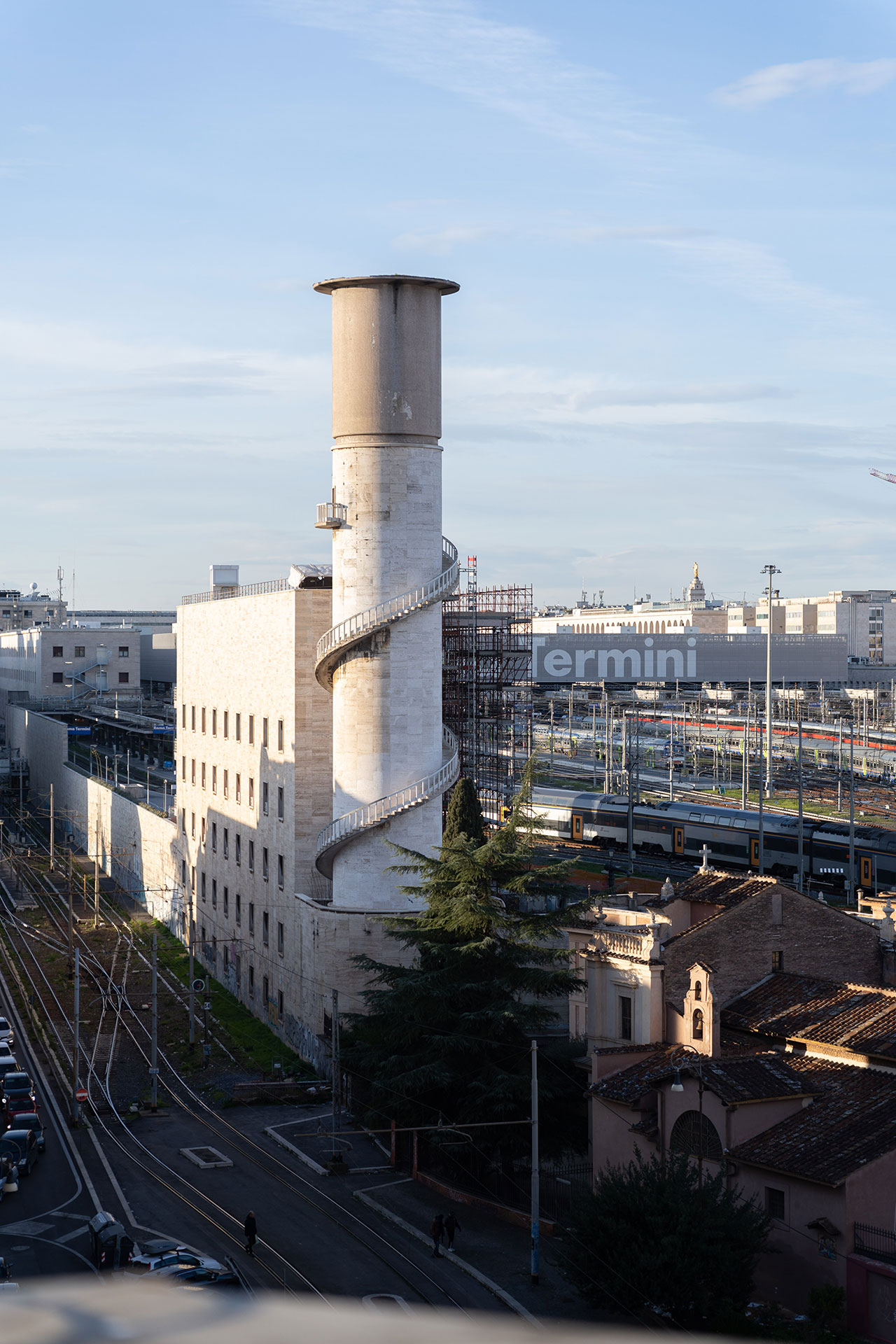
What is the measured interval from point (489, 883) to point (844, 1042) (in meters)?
11.0

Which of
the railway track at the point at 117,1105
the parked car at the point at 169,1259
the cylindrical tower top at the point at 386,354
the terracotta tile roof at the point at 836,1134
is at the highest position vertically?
the cylindrical tower top at the point at 386,354

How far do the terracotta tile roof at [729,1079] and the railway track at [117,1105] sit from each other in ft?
21.0

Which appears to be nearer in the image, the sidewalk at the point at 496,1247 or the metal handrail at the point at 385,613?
the sidewalk at the point at 496,1247

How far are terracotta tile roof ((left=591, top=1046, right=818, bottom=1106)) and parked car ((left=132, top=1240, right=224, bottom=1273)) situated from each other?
33.1 ft

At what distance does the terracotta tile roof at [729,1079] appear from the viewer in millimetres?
33062

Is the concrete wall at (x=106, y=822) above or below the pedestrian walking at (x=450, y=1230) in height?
above

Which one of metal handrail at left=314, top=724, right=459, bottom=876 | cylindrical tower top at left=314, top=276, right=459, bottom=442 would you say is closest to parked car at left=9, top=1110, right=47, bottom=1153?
metal handrail at left=314, top=724, right=459, bottom=876

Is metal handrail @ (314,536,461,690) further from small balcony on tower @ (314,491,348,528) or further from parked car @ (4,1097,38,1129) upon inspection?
parked car @ (4,1097,38,1129)

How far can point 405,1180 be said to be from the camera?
40.5 m

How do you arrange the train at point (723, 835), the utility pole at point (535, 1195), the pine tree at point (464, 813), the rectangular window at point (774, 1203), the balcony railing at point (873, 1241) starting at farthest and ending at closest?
the train at point (723, 835) < the pine tree at point (464, 813) < the utility pole at point (535, 1195) < the rectangular window at point (774, 1203) < the balcony railing at point (873, 1241)

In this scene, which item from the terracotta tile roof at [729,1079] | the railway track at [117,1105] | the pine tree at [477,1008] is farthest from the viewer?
the pine tree at [477,1008]

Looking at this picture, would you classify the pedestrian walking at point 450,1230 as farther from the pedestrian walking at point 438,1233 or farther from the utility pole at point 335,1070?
the utility pole at point 335,1070

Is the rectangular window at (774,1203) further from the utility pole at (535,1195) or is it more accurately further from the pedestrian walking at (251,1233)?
the pedestrian walking at (251,1233)

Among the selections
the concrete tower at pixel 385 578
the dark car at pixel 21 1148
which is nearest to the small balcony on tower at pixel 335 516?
the concrete tower at pixel 385 578
